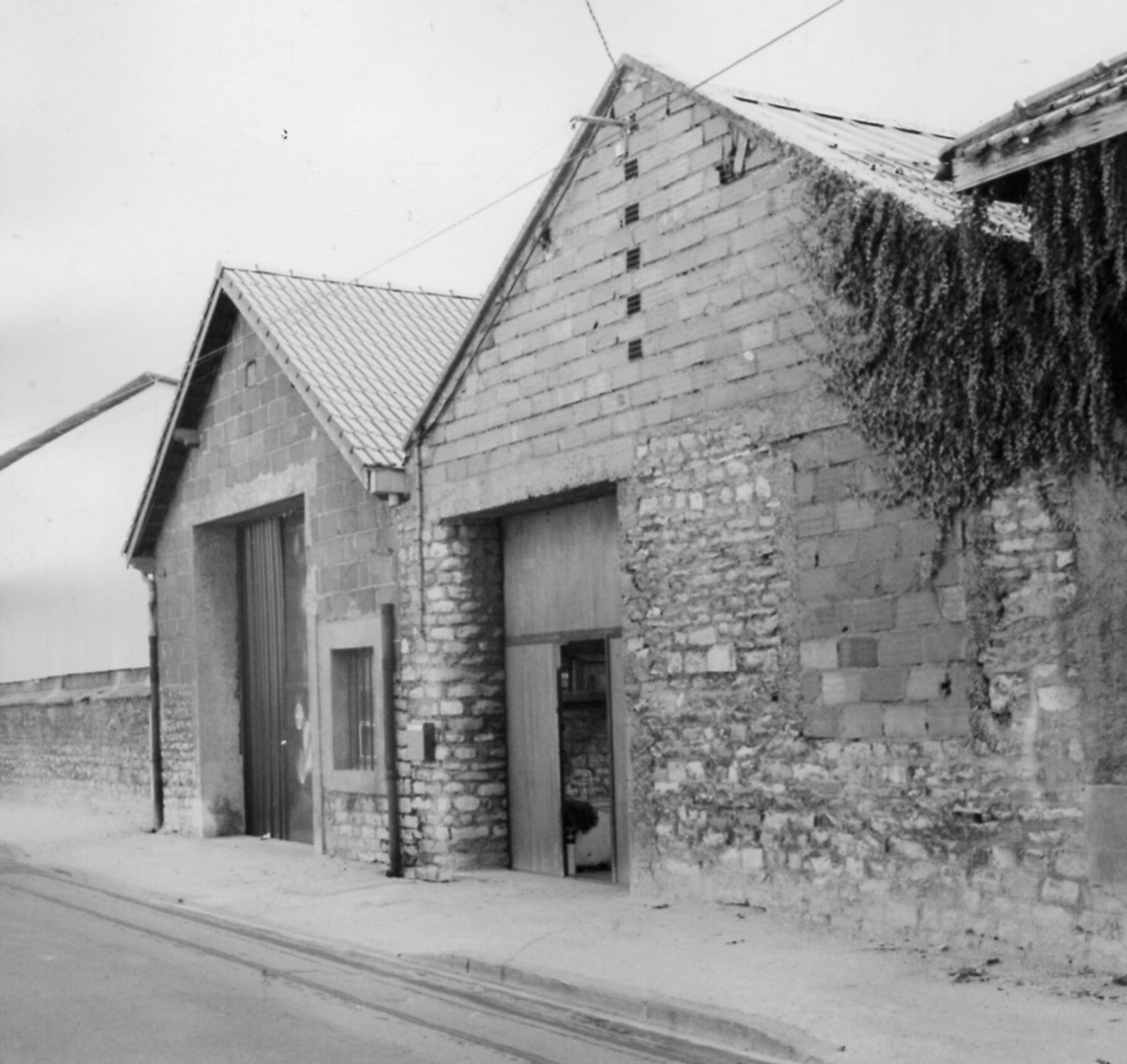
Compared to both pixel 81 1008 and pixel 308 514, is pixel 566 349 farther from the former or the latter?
pixel 81 1008

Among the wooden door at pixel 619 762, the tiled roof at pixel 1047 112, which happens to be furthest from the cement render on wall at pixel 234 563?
the tiled roof at pixel 1047 112

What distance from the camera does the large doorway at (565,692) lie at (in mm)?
12422

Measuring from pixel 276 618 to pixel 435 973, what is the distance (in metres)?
9.03

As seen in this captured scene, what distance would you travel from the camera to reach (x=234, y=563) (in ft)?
62.7

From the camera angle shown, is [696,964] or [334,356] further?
[334,356]

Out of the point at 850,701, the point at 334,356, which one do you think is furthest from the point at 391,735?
the point at 850,701

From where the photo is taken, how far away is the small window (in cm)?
1545

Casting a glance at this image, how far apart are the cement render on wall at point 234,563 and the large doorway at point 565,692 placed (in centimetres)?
167

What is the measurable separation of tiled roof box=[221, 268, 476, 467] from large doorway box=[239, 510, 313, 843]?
1996 millimetres

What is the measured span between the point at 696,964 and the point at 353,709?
7.31m

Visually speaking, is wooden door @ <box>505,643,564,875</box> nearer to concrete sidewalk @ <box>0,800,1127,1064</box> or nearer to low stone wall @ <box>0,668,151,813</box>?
concrete sidewalk @ <box>0,800,1127,1064</box>

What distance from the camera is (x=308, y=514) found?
16.0 meters

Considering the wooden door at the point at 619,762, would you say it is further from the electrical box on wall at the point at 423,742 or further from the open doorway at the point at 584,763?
the electrical box on wall at the point at 423,742

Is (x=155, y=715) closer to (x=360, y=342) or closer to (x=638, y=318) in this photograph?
(x=360, y=342)
